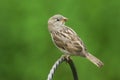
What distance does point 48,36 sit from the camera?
958 centimetres

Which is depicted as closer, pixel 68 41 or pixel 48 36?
pixel 68 41

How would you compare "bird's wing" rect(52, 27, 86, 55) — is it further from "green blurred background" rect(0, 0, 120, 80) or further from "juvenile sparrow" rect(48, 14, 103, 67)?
"green blurred background" rect(0, 0, 120, 80)

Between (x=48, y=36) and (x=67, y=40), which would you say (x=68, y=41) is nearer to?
(x=67, y=40)

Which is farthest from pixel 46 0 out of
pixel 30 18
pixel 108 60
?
pixel 108 60

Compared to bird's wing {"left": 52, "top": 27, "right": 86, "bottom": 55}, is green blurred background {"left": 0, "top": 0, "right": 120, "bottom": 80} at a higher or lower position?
higher

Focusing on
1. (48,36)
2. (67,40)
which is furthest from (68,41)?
(48,36)

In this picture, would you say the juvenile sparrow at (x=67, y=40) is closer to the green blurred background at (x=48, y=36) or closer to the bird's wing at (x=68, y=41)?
the bird's wing at (x=68, y=41)

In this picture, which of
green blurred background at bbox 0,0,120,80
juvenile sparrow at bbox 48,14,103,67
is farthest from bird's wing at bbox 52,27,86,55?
green blurred background at bbox 0,0,120,80

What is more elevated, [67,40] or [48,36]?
[48,36]

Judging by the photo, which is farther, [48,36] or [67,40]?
[48,36]

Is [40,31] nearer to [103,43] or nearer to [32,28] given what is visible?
[32,28]

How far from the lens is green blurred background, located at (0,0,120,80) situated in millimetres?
9430

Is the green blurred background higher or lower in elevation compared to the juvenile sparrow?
higher

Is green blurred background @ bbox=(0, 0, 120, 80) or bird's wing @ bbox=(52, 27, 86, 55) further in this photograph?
green blurred background @ bbox=(0, 0, 120, 80)
